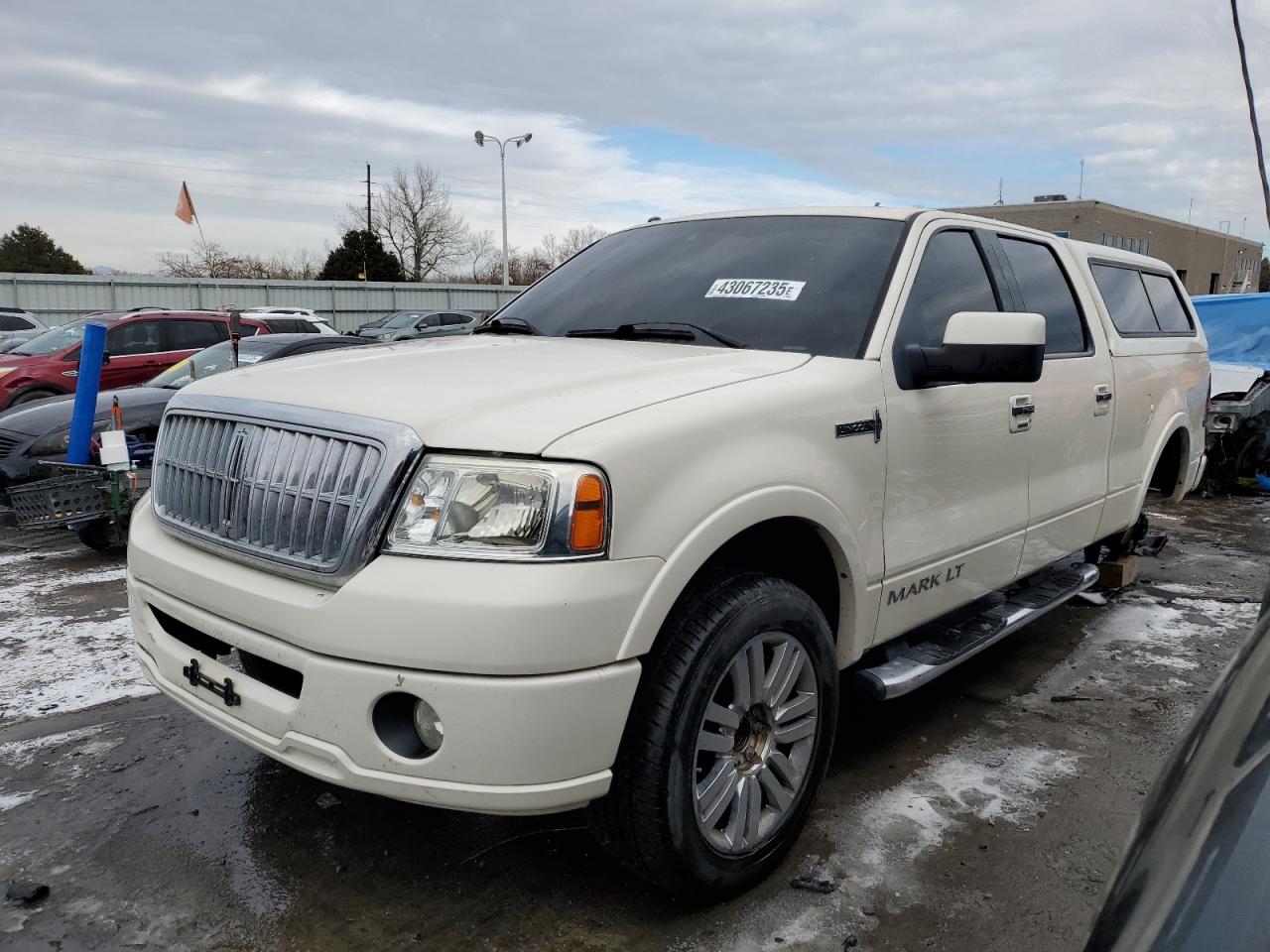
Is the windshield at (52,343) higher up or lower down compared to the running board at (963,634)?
higher up

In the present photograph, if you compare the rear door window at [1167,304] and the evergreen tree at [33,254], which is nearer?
the rear door window at [1167,304]

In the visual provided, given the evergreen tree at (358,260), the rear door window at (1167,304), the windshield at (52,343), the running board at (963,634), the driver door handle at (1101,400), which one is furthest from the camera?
the evergreen tree at (358,260)

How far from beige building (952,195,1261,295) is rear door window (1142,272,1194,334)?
26.9 metres

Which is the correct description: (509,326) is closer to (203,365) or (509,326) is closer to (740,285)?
(740,285)

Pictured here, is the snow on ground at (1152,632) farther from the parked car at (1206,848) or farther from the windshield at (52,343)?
the windshield at (52,343)

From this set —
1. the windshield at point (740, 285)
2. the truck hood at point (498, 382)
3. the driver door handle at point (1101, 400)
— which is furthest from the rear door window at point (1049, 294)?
the truck hood at point (498, 382)

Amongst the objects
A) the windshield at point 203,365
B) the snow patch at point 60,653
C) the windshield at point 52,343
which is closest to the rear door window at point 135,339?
the windshield at point 52,343

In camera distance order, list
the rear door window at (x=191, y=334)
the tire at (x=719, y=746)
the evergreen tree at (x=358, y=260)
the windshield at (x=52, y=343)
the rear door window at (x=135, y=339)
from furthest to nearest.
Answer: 1. the evergreen tree at (x=358, y=260)
2. the windshield at (x=52, y=343)
3. the rear door window at (x=191, y=334)
4. the rear door window at (x=135, y=339)
5. the tire at (x=719, y=746)

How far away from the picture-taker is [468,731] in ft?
6.68

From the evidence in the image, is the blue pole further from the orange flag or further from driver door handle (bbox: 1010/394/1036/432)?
the orange flag

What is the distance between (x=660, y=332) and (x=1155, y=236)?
50077 mm

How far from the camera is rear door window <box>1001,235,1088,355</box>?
13.0 ft

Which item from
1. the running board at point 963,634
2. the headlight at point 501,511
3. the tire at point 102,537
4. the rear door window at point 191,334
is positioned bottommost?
the tire at point 102,537

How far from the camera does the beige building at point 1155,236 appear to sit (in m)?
39.4
